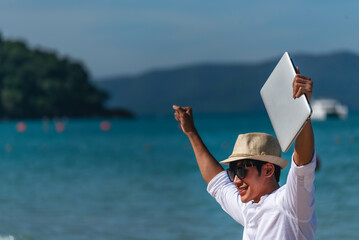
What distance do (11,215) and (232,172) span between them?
1073 centimetres

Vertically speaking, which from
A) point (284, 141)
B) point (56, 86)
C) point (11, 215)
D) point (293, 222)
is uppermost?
point (56, 86)

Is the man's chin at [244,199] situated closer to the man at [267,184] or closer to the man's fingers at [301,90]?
the man at [267,184]

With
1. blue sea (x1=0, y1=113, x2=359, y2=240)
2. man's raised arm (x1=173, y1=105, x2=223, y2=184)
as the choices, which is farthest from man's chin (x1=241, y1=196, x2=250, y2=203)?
blue sea (x1=0, y1=113, x2=359, y2=240)

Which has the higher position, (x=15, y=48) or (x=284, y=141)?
(x=15, y=48)

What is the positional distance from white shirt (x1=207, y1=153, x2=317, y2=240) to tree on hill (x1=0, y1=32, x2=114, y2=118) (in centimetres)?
13824

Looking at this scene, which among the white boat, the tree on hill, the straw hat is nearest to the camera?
the straw hat

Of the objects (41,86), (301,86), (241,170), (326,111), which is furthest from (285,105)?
(41,86)

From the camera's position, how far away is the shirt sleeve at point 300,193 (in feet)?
7.60

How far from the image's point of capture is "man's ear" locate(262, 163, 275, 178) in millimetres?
2604

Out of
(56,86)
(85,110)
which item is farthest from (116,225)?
(85,110)

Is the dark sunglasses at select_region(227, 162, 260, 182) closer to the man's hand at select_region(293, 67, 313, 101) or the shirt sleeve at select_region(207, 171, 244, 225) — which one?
the shirt sleeve at select_region(207, 171, 244, 225)

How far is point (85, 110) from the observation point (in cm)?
15375

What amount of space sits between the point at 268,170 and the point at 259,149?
0.35 ft

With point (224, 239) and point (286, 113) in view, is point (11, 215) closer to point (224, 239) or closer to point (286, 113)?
→ point (224, 239)
